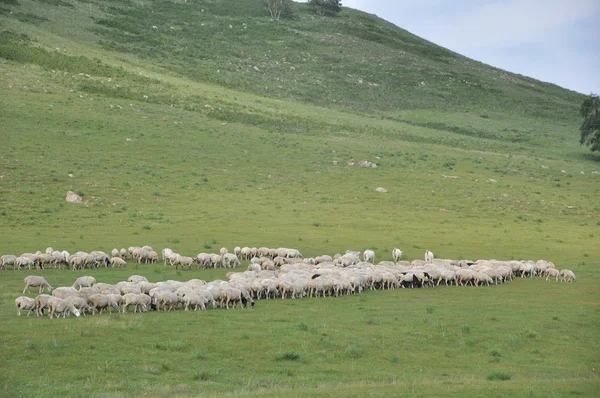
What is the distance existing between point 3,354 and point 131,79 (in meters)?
64.6

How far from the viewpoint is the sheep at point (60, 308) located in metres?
19.7

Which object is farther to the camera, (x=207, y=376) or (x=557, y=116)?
(x=557, y=116)

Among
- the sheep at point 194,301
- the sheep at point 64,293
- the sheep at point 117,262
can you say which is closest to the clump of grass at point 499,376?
the sheep at point 194,301

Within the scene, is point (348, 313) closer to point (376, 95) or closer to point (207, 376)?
point (207, 376)

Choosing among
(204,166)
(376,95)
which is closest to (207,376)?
(204,166)

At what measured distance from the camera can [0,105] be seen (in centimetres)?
5912

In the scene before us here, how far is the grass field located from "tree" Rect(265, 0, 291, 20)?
7.25m

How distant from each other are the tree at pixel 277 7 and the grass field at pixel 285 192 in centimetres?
725

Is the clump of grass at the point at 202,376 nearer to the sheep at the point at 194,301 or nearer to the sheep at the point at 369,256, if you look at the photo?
the sheep at the point at 194,301

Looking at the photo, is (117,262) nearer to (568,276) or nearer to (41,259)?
(41,259)

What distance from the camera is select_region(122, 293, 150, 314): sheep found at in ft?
70.1

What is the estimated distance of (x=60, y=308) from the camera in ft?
64.8

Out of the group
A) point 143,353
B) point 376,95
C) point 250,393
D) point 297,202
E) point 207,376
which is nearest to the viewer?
point 250,393

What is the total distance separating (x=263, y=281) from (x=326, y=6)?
134 metres
